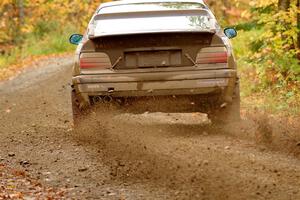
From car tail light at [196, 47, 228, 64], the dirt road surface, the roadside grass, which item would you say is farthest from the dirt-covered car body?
the roadside grass

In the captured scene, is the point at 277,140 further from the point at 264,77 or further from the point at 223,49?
the point at 264,77

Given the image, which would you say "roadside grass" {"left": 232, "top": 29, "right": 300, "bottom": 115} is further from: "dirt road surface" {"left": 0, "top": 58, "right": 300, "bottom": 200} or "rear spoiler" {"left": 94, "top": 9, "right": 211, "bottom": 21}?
"rear spoiler" {"left": 94, "top": 9, "right": 211, "bottom": 21}

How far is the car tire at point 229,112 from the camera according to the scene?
8695 mm

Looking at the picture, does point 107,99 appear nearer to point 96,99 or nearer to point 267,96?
point 96,99

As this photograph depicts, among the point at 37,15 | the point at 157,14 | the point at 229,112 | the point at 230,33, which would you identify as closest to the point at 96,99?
the point at 157,14

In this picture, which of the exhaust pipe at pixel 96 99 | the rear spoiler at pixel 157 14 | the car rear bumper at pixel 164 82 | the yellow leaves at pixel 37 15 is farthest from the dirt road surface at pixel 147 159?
the yellow leaves at pixel 37 15

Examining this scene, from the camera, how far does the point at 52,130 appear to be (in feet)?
31.8

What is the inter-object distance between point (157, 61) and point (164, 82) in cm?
27

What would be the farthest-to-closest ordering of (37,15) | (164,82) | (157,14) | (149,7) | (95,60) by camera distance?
(37,15) → (149,7) → (157,14) → (95,60) → (164,82)

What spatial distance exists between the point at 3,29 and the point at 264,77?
22.9 metres

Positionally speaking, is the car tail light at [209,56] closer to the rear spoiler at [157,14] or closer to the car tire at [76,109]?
the rear spoiler at [157,14]

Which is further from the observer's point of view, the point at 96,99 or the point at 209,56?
the point at 96,99

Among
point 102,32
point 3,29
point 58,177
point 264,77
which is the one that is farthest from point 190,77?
point 3,29

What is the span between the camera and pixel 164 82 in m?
8.20
